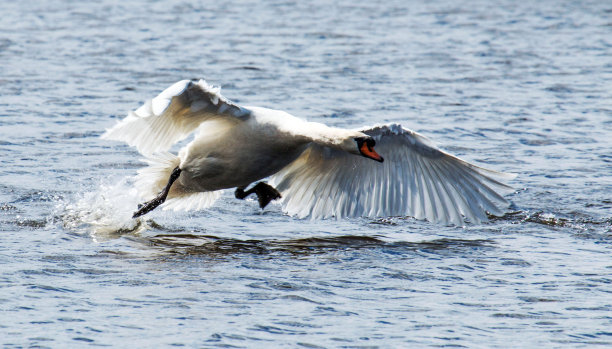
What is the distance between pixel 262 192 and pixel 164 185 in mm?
964

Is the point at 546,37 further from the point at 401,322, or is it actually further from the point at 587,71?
the point at 401,322

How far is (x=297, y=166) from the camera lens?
11.0 m

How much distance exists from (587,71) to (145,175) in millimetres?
10853

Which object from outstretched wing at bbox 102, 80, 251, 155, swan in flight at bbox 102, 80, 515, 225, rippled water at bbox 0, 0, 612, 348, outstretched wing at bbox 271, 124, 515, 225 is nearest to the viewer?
rippled water at bbox 0, 0, 612, 348

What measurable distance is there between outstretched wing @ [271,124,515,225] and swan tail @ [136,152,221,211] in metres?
0.73

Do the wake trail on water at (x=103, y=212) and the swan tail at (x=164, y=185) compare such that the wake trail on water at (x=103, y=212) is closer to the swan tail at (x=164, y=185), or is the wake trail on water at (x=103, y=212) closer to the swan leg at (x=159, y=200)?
the swan tail at (x=164, y=185)

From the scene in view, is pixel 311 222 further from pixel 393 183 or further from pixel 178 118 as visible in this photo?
pixel 178 118

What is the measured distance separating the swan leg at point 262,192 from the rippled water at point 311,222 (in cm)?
31

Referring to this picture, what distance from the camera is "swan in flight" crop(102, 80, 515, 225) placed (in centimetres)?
958

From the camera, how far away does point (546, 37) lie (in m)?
23.4

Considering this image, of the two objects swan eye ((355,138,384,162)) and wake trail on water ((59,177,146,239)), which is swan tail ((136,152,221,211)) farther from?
swan eye ((355,138,384,162))

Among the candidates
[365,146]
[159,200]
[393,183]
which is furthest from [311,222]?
[365,146]

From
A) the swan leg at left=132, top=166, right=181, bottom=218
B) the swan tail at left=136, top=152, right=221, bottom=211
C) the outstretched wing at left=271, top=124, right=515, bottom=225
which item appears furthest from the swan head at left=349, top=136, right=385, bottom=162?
the swan tail at left=136, top=152, right=221, bottom=211

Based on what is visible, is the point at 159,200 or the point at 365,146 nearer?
the point at 365,146
